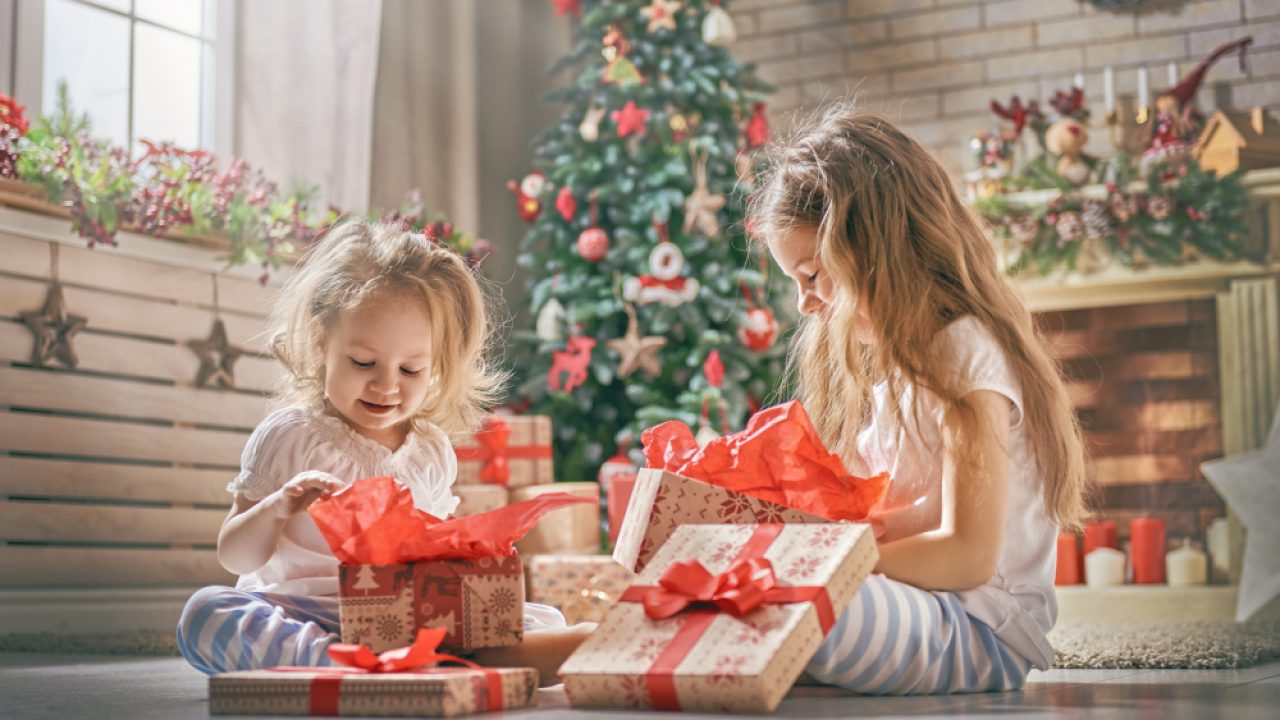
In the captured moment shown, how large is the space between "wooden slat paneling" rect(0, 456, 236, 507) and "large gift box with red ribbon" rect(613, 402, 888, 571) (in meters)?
1.90

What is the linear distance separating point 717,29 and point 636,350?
100cm

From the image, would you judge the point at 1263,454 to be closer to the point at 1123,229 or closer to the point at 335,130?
the point at 1123,229

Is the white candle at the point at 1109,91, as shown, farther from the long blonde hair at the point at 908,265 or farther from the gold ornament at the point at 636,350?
the long blonde hair at the point at 908,265

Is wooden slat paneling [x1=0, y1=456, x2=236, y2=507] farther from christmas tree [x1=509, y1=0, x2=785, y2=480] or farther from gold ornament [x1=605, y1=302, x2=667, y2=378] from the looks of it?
gold ornament [x1=605, y1=302, x2=667, y2=378]

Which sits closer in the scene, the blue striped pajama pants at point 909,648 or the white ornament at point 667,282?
the blue striped pajama pants at point 909,648

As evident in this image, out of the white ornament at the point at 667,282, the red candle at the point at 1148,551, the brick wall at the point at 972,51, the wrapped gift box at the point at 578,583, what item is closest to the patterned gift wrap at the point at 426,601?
the wrapped gift box at the point at 578,583

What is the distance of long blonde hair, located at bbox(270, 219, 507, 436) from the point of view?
1865 millimetres

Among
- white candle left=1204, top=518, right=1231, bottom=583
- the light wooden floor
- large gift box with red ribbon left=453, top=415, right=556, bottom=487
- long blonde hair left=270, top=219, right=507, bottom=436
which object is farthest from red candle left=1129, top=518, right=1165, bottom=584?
long blonde hair left=270, top=219, right=507, bottom=436

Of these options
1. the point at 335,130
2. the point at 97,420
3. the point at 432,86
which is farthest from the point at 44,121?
the point at 432,86

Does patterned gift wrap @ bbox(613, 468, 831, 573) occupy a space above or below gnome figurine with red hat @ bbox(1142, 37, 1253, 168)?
below

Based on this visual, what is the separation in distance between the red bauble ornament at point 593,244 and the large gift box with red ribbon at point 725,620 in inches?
108

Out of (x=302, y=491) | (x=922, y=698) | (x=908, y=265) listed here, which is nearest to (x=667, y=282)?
(x=908, y=265)

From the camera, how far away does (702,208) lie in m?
4.12

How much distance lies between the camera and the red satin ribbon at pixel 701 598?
133 centimetres
